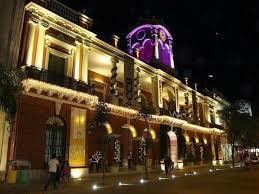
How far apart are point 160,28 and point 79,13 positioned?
1523cm

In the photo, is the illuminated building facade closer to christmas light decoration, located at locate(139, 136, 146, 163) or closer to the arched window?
the arched window

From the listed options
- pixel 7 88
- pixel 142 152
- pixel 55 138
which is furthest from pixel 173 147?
pixel 7 88

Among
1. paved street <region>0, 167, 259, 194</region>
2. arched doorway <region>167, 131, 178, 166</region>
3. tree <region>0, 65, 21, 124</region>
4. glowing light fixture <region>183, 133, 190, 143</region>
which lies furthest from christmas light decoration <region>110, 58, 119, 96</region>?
tree <region>0, 65, 21, 124</region>

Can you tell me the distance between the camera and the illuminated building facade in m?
18.7

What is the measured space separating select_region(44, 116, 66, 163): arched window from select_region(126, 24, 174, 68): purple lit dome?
15.5 metres

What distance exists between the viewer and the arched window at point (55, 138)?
19.7m

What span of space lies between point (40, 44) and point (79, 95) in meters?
4.47

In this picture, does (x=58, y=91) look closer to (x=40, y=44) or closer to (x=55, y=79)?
(x=55, y=79)

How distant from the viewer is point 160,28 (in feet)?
117

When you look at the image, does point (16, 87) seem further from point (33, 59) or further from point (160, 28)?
point (160, 28)

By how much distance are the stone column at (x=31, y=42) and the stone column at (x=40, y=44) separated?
0.35 metres

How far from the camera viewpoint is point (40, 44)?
1983cm

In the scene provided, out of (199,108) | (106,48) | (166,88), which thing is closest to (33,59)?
(106,48)

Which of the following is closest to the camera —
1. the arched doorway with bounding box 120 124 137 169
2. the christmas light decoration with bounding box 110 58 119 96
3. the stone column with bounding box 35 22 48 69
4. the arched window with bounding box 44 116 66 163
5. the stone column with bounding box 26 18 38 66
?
the stone column with bounding box 26 18 38 66
